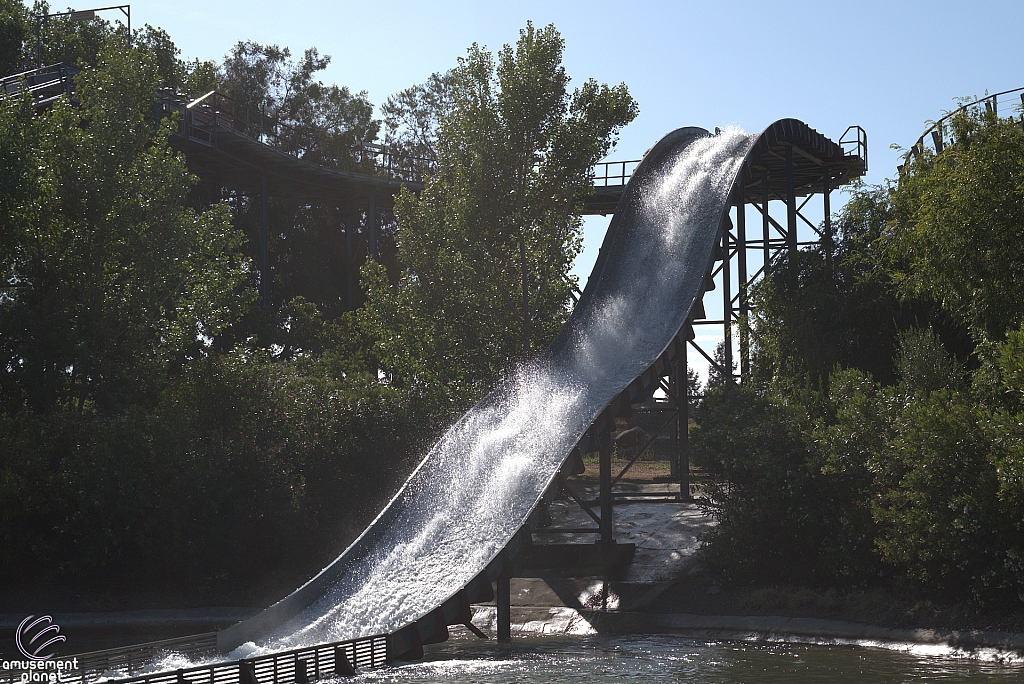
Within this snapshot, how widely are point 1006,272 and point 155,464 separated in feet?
46.3

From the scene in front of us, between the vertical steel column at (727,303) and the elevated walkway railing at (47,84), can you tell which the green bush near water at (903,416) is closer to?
the vertical steel column at (727,303)

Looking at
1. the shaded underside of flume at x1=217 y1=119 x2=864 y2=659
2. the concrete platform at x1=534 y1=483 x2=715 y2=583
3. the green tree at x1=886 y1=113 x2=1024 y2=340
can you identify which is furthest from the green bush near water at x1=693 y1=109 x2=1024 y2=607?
the shaded underside of flume at x1=217 y1=119 x2=864 y2=659

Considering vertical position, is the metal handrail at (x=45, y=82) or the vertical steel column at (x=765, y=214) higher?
the metal handrail at (x=45, y=82)

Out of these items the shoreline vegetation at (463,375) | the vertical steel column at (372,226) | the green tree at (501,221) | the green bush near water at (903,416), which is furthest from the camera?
the vertical steel column at (372,226)

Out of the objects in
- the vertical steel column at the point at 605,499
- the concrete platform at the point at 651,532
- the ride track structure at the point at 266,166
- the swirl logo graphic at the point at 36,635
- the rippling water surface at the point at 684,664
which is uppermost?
the ride track structure at the point at 266,166

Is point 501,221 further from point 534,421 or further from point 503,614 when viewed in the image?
point 503,614

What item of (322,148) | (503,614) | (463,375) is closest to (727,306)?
(463,375)

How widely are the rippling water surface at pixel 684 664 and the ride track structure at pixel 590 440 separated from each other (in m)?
0.52

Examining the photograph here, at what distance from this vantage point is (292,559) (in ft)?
59.2

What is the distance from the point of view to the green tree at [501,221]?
82.5 ft

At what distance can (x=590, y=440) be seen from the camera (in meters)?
15.6

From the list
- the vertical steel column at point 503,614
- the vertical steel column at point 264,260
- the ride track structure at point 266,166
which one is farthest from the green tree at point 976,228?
the vertical steel column at point 264,260

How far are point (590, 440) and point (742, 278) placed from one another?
1430 centimetres

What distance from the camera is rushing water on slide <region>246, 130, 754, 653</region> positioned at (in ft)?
43.9
